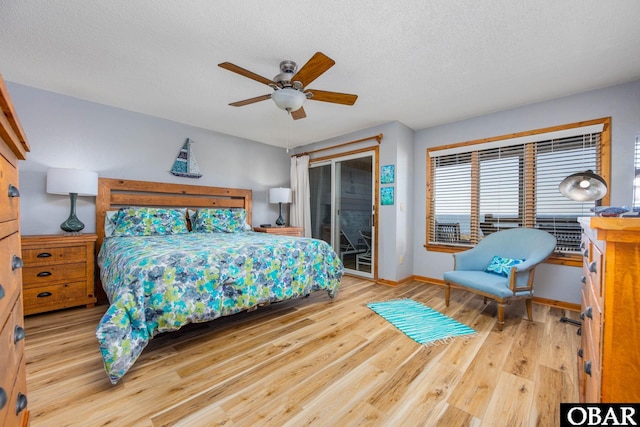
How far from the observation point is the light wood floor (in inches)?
54.7

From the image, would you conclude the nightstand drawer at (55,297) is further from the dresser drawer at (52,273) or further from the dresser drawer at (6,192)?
the dresser drawer at (6,192)

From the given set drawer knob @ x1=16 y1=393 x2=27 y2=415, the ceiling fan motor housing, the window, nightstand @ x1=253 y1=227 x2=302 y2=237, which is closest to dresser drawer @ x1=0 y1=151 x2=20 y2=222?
drawer knob @ x1=16 y1=393 x2=27 y2=415

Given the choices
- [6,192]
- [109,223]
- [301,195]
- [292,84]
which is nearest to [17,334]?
[6,192]

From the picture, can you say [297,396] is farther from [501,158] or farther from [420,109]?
[501,158]

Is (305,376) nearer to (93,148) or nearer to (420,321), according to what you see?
(420,321)

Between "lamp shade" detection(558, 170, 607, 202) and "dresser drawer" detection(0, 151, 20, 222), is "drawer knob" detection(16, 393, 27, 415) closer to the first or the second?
"dresser drawer" detection(0, 151, 20, 222)

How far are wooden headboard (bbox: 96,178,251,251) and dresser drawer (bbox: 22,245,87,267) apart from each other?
0.42 metres

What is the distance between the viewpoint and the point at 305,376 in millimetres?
1717

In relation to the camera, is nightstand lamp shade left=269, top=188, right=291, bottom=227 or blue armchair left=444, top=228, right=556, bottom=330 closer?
blue armchair left=444, top=228, right=556, bottom=330

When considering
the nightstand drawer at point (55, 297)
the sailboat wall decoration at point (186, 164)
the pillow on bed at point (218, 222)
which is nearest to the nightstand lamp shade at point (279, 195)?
the pillow on bed at point (218, 222)

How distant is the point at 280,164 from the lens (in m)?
5.27

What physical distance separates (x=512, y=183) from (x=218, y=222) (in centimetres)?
400

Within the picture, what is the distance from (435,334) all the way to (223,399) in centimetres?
175

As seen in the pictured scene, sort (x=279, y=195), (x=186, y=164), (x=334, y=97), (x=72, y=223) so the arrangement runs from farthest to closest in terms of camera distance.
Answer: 1. (x=279, y=195)
2. (x=186, y=164)
3. (x=72, y=223)
4. (x=334, y=97)
